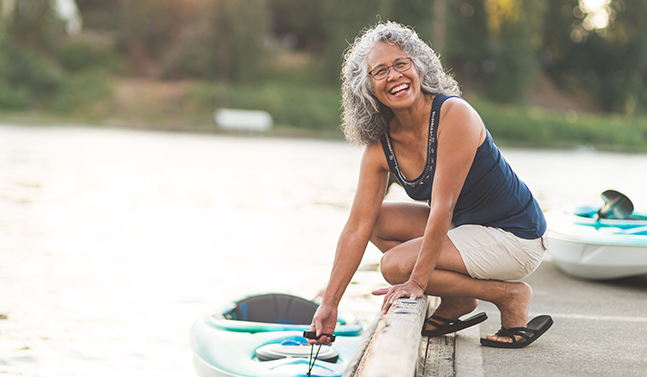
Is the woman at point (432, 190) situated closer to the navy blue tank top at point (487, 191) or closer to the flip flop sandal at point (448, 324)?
the navy blue tank top at point (487, 191)

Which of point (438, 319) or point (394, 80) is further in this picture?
point (438, 319)

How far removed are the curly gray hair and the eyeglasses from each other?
0.16ft


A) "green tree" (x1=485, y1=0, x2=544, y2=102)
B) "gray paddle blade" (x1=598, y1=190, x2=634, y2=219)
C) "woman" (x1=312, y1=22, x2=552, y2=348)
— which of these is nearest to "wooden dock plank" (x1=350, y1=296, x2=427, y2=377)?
"woman" (x1=312, y1=22, x2=552, y2=348)

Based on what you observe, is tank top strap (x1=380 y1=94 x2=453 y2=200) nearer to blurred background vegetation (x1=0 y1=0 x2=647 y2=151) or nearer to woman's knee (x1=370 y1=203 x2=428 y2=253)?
woman's knee (x1=370 y1=203 x2=428 y2=253)

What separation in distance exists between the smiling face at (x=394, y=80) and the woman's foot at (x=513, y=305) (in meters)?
1.07

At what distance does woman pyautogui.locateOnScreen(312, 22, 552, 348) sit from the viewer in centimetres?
320

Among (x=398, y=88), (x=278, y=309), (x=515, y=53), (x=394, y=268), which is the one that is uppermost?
(x=515, y=53)

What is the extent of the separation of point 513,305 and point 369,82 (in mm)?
1336

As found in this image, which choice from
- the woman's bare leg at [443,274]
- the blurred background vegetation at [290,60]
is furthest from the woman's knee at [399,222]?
the blurred background vegetation at [290,60]

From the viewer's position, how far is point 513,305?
3.50 metres

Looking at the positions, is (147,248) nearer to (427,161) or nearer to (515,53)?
(427,161)

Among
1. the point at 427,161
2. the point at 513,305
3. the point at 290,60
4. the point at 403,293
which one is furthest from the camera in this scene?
the point at 290,60

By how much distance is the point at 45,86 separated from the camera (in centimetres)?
3966

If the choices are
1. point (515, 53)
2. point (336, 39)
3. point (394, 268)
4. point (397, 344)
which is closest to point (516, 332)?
point (394, 268)
